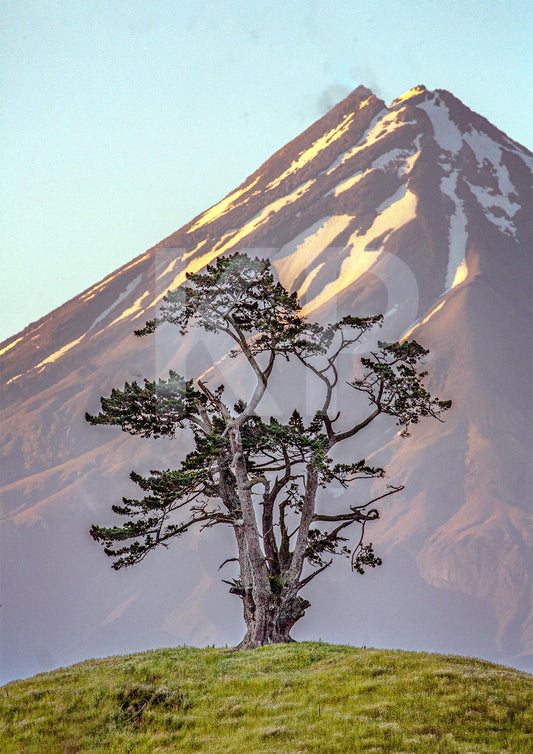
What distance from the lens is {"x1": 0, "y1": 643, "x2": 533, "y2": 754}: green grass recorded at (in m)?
16.6

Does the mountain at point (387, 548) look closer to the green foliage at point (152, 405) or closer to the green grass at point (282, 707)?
the green foliage at point (152, 405)

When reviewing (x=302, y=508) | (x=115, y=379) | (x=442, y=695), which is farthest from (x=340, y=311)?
(x=442, y=695)

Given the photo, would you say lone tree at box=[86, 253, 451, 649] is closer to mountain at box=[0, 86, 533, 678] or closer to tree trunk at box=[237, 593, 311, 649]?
tree trunk at box=[237, 593, 311, 649]

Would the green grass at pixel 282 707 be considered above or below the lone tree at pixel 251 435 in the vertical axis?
below

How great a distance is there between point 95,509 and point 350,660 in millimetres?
168005

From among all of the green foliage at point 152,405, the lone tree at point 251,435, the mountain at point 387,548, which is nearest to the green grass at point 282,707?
the lone tree at point 251,435

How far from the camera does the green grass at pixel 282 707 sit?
16.6 meters

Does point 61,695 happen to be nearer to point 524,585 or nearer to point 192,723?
point 192,723

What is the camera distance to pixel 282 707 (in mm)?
19172

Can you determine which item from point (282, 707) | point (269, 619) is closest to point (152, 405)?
point (269, 619)

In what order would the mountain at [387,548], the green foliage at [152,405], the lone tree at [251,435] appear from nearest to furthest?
the lone tree at [251,435]
the green foliage at [152,405]
the mountain at [387,548]

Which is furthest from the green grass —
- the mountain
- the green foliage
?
the mountain

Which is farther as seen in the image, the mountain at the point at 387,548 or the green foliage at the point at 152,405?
the mountain at the point at 387,548

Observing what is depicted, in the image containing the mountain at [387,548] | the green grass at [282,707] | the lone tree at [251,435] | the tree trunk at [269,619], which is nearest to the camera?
the green grass at [282,707]
